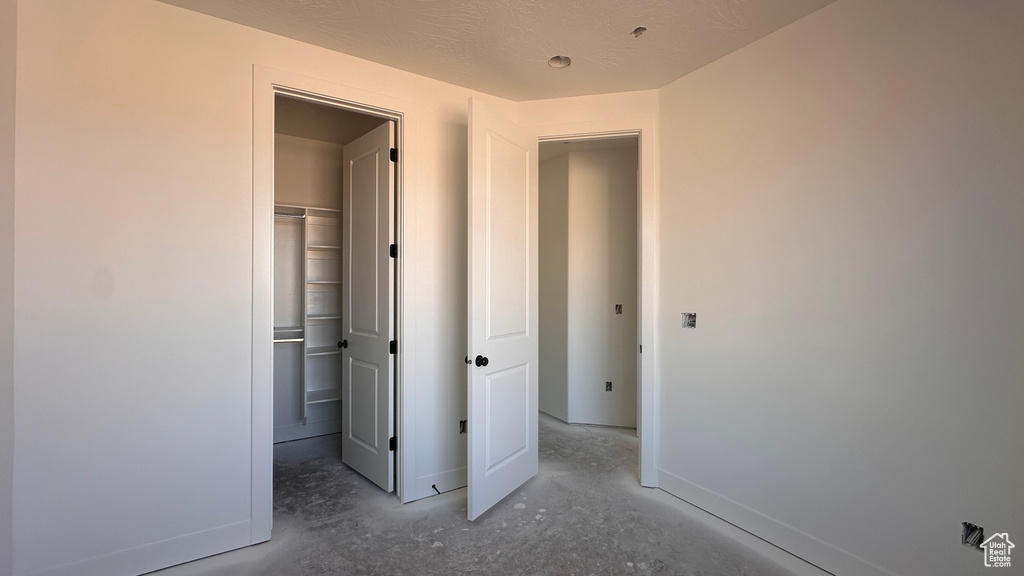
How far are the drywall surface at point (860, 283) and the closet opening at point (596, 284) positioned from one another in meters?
1.50

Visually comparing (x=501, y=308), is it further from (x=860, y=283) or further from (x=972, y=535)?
(x=972, y=535)

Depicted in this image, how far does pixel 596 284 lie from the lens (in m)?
4.46

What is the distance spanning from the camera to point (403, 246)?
2.79 m

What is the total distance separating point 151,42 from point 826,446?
358 cm

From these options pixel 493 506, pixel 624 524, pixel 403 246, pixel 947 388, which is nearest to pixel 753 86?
pixel 947 388

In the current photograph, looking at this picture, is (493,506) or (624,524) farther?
(493,506)

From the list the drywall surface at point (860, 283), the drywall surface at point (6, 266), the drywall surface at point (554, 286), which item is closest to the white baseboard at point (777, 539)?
the drywall surface at point (860, 283)

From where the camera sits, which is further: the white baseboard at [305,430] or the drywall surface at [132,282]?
the white baseboard at [305,430]

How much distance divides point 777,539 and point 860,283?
132cm

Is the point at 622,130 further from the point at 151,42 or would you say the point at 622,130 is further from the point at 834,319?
the point at 151,42

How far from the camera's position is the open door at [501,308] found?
8.38ft

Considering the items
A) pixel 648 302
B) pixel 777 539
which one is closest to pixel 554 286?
pixel 648 302

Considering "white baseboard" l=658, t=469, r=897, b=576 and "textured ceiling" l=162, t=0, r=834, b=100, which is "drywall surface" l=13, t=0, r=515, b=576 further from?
"white baseboard" l=658, t=469, r=897, b=576

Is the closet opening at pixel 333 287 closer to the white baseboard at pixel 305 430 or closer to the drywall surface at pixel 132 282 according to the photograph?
the white baseboard at pixel 305 430
